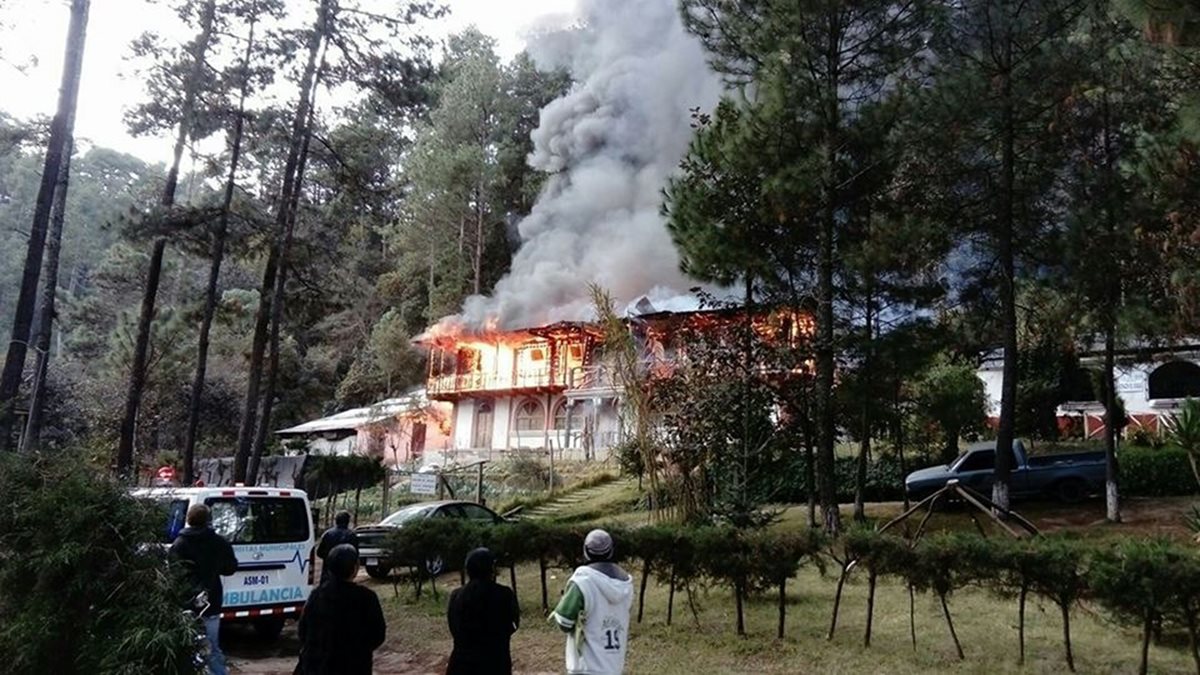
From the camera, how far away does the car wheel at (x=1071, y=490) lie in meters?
16.7

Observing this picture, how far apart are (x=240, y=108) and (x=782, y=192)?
1180 centimetres

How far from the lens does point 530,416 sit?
37094 mm

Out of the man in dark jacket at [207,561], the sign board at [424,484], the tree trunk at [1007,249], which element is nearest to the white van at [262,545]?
the man in dark jacket at [207,561]

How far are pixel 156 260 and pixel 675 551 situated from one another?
1319 centimetres

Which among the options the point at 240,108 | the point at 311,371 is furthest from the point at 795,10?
the point at 311,371

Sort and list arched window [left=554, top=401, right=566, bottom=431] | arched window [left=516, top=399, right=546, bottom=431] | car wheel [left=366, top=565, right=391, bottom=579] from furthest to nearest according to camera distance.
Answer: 1. arched window [left=516, top=399, right=546, bottom=431]
2. arched window [left=554, top=401, right=566, bottom=431]
3. car wheel [left=366, top=565, right=391, bottom=579]

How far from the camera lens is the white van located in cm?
819

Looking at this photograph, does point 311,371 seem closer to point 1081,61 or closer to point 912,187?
point 912,187

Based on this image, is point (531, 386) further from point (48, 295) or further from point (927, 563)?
point (927, 563)

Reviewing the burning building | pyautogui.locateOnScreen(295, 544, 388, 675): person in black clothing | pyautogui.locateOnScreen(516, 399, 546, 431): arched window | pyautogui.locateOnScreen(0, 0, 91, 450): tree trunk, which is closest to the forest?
pyautogui.locateOnScreen(0, 0, 91, 450): tree trunk

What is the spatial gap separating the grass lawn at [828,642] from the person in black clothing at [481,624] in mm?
3538

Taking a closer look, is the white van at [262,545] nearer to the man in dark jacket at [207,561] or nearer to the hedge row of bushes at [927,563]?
the man in dark jacket at [207,561]

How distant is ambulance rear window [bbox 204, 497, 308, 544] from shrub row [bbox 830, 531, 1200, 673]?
19.7 ft

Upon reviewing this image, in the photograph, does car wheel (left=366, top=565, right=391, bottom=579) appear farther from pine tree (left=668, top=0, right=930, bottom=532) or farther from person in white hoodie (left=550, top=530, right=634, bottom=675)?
person in white hoodie (left=550, top=530, right=634, bottom=675)
